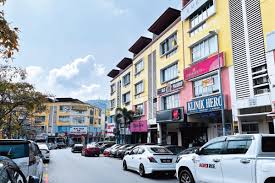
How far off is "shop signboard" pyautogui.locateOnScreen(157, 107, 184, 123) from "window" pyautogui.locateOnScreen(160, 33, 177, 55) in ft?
21.1

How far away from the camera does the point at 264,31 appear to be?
18.7 m

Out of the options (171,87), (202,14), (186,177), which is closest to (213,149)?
(186,177)

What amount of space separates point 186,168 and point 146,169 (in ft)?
13.7

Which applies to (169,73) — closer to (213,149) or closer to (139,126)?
(139,126)

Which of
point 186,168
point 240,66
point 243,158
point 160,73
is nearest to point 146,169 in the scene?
point 186,168

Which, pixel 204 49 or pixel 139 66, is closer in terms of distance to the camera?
pixel 204 49

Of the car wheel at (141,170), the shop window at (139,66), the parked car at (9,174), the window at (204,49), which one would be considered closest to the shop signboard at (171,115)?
the window at (204,49)

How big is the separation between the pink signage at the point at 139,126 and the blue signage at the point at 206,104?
12.5 m

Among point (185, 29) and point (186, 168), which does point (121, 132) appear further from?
point (186, 168)

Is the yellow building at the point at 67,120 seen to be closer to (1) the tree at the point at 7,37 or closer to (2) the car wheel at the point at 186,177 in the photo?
(2) the car wheel at the point at 186,177

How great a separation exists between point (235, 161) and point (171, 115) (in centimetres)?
1904

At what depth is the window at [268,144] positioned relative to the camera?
8.06 m

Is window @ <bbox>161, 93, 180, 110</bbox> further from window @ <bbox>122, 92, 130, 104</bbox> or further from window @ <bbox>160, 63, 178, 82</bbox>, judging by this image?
window @ <bbox>122, 92, 130, 104</bbox>

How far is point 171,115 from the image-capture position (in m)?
27.4
